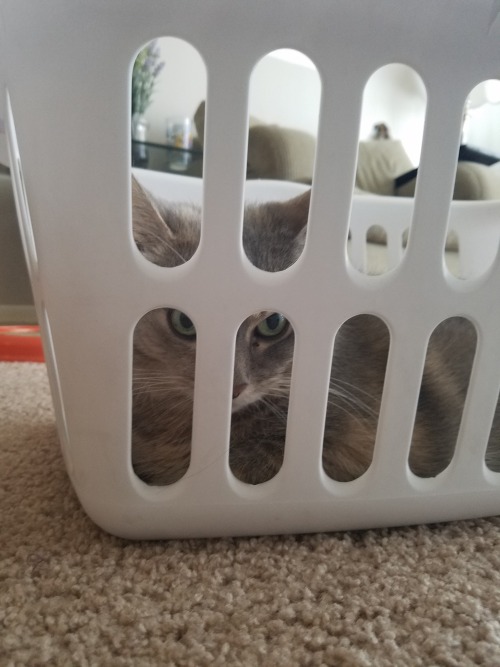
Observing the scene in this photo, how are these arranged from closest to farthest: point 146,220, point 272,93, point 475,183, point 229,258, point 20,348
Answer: point 229,258
point 146,220
point 20,348
point 475,183
point 272,93

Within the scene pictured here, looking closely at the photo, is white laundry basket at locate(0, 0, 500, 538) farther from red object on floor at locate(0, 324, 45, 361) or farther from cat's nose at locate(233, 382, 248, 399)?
red object on floor at locate(0, 324, 45, 361)

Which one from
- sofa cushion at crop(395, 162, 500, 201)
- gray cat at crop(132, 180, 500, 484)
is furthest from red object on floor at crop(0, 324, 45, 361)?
sofa cushion at crop(395, 162, 500, 201)

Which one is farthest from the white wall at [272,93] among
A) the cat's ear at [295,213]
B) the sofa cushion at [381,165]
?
the cat's ear at [295,213]

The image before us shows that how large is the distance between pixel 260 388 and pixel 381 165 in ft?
7.31

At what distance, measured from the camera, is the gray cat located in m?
0.63

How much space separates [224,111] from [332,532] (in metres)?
0.44

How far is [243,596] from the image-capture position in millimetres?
484

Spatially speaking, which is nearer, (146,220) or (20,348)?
(146,220)

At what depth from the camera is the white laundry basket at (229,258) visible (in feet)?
1.30

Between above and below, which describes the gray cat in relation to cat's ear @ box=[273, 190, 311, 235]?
below

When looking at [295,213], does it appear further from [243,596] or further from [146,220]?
[243,596]

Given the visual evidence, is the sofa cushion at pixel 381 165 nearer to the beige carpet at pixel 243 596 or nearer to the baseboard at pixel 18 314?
the baseboard at pixel 18 314

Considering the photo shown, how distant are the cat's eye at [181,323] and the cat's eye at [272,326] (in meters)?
0.08

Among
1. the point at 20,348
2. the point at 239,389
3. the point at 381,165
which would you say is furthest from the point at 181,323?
the point at 381,165
